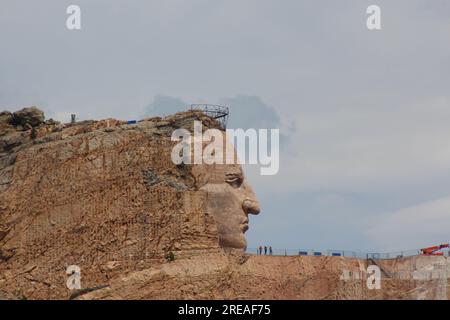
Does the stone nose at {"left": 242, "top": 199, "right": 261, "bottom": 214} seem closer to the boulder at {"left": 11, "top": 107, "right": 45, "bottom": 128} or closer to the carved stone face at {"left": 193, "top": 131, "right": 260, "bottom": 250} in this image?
the carved stone face at {"left": 193, "top": 131, "right": 260, "bottom": 250}

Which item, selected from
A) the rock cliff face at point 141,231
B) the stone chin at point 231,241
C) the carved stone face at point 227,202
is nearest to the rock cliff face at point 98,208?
the rock cliff face at point 141,231

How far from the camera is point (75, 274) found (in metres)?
87.9

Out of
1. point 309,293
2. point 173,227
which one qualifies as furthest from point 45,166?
point 309,293

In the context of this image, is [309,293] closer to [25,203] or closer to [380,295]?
[380,295]

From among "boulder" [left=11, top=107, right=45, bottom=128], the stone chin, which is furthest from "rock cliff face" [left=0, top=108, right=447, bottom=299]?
"boulder" [left=11, top=107, right=45, bottom=128]

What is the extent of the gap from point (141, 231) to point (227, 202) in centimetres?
389

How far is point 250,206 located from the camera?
3494 inches

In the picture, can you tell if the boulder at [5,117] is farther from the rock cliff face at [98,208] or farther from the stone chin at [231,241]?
the stone chin at [231,241]

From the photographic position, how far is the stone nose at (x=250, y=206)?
8856 cm

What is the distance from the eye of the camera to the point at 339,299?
86938mm
